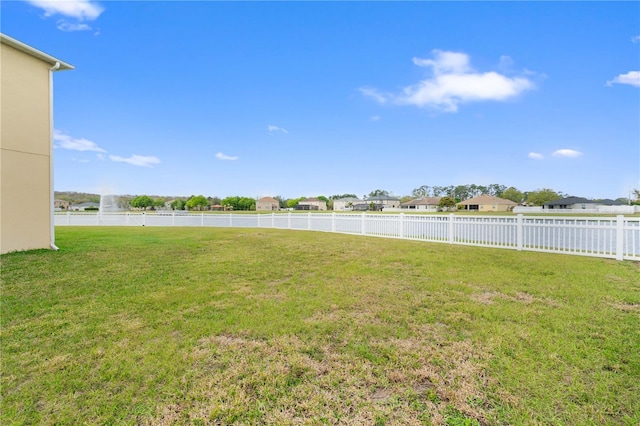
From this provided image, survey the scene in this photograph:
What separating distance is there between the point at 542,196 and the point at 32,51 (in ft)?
249

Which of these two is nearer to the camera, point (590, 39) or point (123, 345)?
point (123, 345)

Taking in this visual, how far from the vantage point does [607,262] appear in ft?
21.8

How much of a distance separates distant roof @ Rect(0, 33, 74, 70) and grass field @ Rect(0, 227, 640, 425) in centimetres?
569

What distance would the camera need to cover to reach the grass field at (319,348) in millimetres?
1829

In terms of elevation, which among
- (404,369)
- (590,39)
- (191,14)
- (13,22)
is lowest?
(404,369)

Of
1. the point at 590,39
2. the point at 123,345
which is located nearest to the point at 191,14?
the point at 123,345

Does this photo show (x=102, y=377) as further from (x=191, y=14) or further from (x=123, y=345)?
(x=191, y=14)

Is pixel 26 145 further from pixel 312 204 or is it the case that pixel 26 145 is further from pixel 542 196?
pixel 312 204

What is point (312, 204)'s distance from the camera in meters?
89.6

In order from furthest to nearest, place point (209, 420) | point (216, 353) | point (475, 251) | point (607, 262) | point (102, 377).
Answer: point (475, 251) → point (607, 262) → point (216, 353) → point (102, 377) → point (209, 420)

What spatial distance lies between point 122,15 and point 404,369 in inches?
523

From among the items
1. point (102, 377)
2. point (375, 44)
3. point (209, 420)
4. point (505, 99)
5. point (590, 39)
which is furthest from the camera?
point (505, 99)

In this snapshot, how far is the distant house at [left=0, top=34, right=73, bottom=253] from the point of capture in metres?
6.83

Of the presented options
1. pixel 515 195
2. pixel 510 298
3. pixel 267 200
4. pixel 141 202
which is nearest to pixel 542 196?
pixel 515 195
